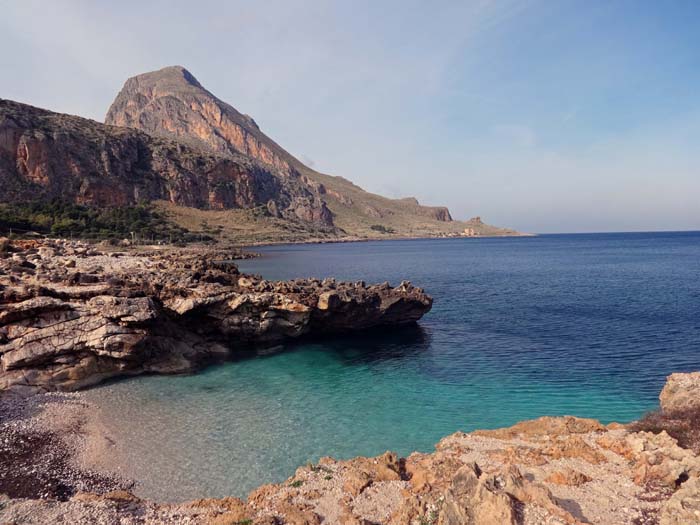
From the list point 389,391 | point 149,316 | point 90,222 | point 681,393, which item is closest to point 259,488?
point 389,391

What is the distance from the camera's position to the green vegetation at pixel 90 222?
87.4 metres

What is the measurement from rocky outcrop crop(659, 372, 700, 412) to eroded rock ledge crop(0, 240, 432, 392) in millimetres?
20701

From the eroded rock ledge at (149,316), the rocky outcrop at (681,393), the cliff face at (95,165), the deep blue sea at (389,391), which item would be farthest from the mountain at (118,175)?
the rocky outcrop at (681,393)

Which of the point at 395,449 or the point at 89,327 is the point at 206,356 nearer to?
the point at 89,327

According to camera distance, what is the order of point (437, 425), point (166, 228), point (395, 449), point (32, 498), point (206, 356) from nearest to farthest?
point (32, 498) < point (395, 449) < point (437, 425) < point (206, 356) < point (166, 228)

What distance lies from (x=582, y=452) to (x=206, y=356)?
23034 mm

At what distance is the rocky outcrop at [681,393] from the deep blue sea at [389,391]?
2415 millimetres

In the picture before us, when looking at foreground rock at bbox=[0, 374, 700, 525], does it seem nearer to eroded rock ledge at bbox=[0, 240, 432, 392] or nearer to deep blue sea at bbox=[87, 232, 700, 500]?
deep blue sea at bbox=[87, 232, 700, 500]

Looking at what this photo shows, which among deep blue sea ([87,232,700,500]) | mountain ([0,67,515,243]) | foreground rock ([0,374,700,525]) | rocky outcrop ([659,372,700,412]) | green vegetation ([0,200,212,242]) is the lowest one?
deep blue sea ([87,232,700,500])

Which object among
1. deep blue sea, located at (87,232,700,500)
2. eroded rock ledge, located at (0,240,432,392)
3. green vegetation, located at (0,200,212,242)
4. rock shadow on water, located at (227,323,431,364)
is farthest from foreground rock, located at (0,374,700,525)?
green vegetation, located at (0,200,212,242)

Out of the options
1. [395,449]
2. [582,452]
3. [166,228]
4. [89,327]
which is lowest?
[395,449]

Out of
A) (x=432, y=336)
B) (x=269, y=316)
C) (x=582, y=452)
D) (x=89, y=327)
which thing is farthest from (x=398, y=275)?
(x=582, y=452)

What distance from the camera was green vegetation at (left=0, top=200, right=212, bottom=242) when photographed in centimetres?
8744

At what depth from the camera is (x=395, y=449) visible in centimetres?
1684
